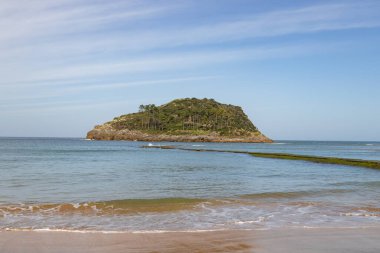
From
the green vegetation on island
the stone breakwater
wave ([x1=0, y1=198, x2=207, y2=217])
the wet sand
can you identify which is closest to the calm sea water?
wave ([x1=0, y1=198, x2=207, y2=217])

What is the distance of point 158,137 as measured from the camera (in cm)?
17050

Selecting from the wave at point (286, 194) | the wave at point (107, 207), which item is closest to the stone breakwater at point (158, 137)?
the wave at point (286, 194)

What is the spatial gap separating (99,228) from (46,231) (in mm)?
1389

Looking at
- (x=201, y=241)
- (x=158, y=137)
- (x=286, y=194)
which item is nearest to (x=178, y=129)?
(x=158, y=137)

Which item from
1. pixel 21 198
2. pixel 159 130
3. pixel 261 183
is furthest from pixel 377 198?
pixel 159 130

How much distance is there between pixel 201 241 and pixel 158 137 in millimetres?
161898

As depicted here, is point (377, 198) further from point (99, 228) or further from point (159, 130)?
point (159, 130)

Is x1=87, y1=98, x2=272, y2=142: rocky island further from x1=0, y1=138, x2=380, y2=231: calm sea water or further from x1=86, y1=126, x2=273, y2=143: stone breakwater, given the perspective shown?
x1=0, y1=138, x2=380, y2=231: calm sea water

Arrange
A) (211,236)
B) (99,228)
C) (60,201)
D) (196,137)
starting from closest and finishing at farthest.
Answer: (211,236)
(99,228)
(60,201)
(196,137)

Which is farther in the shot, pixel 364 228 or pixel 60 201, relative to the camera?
pixel 60 201

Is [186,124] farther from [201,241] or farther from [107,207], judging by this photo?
[201,241]

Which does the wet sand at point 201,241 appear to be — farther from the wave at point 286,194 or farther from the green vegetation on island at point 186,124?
the green vegetation on island at point 186,124

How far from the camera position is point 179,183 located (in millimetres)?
23328

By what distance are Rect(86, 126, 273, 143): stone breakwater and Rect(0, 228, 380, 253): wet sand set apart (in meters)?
158
